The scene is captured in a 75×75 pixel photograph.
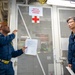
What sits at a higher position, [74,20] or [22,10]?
[22,10]

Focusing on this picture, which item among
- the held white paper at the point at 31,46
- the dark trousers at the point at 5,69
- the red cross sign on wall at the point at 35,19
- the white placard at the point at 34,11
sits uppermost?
the white placard at the point at 34,11

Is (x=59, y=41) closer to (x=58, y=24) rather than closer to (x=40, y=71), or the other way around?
(x=58, y=24)

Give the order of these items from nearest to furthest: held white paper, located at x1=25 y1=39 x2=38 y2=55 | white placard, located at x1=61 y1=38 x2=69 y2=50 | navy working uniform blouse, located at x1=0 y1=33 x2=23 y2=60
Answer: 1. navy working uniform blouse, located at x1=0 y1=33 x2=23 y2=60
2. held white paper, located at x1=25 y1=39 x2=38 y2=55
3. white placard, located at x1=61 y1=38 x2=69 y2=50

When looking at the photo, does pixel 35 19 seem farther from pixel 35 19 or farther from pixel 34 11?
pixel 34 11

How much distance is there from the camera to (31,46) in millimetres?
2996

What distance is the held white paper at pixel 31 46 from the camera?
9.81 feet

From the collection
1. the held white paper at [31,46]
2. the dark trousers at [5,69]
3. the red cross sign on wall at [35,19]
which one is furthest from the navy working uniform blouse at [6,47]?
the red cross sign on wall at [35,19]

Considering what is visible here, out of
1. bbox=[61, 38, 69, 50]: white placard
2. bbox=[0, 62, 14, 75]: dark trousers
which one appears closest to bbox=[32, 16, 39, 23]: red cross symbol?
bbox=[61, 38, 69, 50]: white placard

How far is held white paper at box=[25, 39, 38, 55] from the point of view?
9.81 feet

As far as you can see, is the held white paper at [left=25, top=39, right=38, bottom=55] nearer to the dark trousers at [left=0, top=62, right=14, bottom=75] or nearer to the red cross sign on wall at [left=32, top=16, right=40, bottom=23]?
the red cross sign on wall at [left=32, top=16, right=40, bottom=23]

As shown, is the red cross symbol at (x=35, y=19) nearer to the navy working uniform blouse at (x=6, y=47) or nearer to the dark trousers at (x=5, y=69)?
the navy working uniform blouse at (x=6, y=47)

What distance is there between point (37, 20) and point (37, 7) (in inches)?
10.4

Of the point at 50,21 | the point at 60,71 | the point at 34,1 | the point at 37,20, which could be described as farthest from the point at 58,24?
the point at 60,71

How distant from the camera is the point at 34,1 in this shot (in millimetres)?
3258
